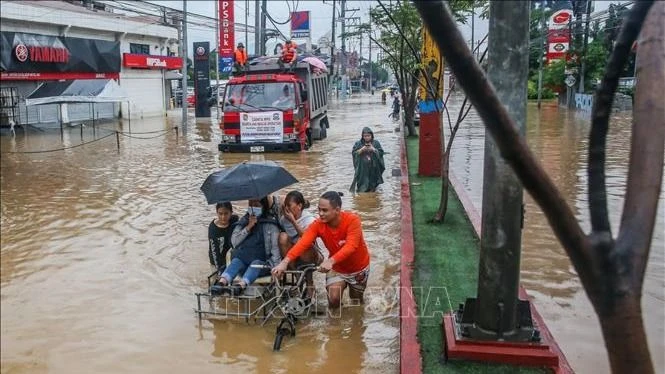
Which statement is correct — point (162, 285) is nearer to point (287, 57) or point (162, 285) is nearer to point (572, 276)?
point (572, 276)

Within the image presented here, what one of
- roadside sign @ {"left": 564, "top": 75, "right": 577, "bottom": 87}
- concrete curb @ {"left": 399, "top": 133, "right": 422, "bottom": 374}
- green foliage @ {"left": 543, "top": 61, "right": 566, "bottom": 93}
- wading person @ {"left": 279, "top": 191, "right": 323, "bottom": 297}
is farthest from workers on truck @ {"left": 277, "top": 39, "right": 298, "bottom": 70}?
green foliage @ {"left": 543, "top": 61, "right": 566, "bottom": 93}

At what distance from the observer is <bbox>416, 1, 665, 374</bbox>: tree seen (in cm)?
169

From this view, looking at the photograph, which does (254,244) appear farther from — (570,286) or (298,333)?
(570,286)

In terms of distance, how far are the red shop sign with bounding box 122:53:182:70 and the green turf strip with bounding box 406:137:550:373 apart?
2445 centimetres

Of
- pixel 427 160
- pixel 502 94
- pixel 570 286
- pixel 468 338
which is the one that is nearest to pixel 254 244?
Answer: pixel 468 338

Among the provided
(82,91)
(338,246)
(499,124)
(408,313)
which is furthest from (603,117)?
(82,91)

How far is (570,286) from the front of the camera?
6246mm

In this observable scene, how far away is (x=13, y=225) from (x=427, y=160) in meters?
9.91

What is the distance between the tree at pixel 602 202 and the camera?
5.53 ft

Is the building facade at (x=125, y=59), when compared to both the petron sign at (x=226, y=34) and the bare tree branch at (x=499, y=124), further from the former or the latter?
the bare tree branch at (x=499, y=124)

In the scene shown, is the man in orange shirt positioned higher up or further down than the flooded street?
higher up

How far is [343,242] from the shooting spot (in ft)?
17.4

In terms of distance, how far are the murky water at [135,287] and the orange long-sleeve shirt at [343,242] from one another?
1.64 ft

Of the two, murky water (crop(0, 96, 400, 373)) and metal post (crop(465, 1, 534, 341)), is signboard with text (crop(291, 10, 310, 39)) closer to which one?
murky water (crop(0, 96, 400, 373))
